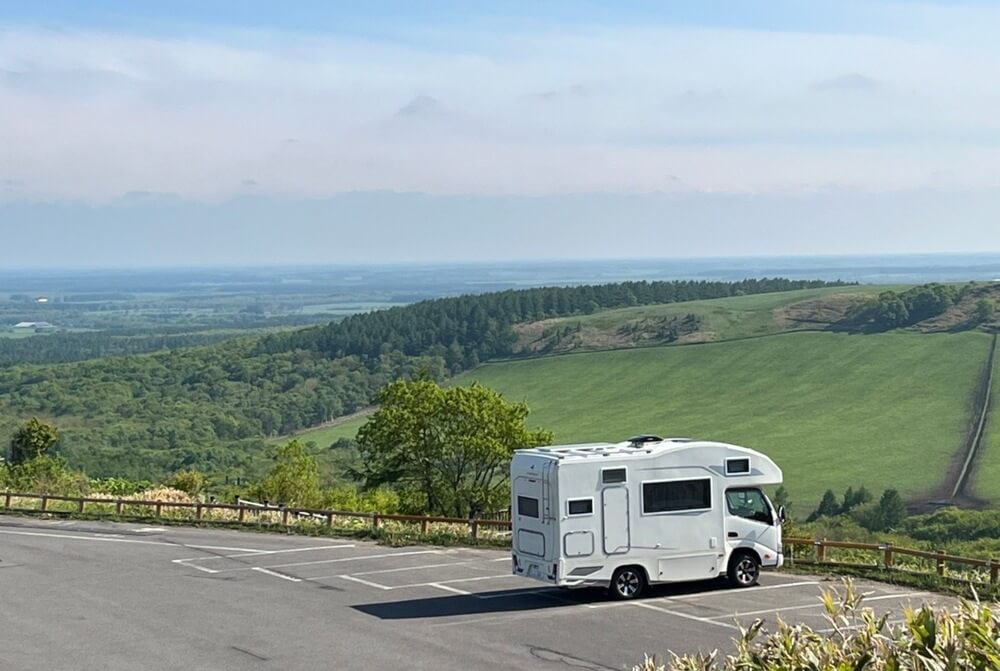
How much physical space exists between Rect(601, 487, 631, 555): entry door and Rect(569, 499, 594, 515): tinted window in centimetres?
25

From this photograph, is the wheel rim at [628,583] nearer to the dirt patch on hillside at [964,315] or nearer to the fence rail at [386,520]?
the fence rail at [386,520]

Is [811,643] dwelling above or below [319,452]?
above

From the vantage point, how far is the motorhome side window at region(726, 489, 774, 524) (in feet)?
78.2

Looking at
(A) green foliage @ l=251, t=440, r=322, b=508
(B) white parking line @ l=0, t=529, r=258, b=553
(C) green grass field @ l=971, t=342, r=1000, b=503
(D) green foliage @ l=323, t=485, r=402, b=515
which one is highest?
(B) white parking line @ l=0, t=529, r=258, b=553

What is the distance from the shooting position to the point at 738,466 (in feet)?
78.2

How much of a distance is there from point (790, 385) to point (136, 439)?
201ft

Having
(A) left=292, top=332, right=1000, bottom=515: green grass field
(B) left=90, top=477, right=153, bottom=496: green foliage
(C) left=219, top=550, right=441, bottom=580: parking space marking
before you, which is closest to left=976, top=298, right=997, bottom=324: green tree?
(A) left=292, top=332, right=1000, bottom=515: green grass field

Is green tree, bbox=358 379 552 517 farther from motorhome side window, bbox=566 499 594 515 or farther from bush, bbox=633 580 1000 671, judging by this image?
bush, bbox=633 580 1000 671

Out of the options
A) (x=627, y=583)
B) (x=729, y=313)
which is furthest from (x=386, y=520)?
(x=729, y=313)

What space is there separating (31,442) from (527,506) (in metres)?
44.1

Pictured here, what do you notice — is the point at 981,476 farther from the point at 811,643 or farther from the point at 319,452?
the point at 811,643

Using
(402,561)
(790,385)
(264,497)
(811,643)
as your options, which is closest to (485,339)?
(790,385)

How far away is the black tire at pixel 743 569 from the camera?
78.5 ft

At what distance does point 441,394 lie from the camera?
173ft
